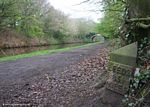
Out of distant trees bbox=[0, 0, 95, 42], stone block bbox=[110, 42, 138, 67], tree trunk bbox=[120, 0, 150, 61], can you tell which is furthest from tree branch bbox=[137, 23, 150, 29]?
distant trees bbox=[0, 0, 95, 42]

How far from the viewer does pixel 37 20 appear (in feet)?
127

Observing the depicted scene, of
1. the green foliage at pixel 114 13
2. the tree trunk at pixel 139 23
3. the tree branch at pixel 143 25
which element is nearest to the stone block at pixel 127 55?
the tree trunk at pixel 139 23

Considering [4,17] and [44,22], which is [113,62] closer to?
[4,17]

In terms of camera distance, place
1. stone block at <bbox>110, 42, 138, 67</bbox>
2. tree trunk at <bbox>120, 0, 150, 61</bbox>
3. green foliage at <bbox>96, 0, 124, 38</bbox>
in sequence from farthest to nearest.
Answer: green foliage at <bbox>96, 0, 124, 38</bbox>, tree trunk at <bbox>120, 0, 150, 61</bbox>, stone block at <bbox>110, 42, 138, 67</bbox>

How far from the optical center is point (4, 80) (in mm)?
8180

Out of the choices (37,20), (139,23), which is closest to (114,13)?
(139,23)

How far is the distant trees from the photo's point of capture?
2757cm

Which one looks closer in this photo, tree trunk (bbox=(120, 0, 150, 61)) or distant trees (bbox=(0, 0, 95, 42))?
tree trunk (bbox=(120, 0, 150, 61))

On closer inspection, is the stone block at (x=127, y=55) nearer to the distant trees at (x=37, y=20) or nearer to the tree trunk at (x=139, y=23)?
the tree trunk at (x=139, y=23)

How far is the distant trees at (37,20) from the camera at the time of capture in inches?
1086

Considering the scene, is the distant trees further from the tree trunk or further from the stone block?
the stone block

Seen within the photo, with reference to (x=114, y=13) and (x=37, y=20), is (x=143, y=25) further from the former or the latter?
(x=37, y=20)

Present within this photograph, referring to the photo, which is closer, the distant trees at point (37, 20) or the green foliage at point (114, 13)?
the green foliage at point (114, 13)

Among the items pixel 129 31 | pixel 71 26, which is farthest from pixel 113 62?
pixel 71 26
